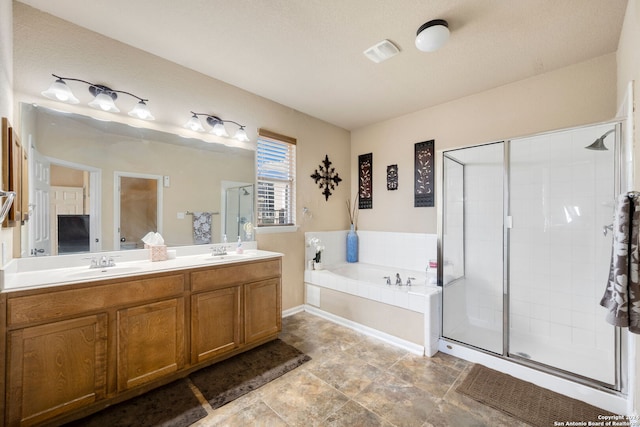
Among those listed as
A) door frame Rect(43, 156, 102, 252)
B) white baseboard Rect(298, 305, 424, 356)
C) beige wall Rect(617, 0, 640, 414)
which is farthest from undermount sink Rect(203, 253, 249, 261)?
beige wall Rect(617, 0, 640, 414)

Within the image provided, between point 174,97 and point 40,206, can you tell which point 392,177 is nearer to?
point 174,97

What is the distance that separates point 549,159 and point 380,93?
1.85 meters

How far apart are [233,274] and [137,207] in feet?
3.32

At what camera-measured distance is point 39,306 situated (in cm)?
149

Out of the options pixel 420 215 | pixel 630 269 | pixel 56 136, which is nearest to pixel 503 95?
pixel 420 215

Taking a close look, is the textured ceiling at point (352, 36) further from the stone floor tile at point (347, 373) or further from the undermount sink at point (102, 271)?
the stone floor tile at point (347, 373)

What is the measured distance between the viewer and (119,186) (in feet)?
7.13

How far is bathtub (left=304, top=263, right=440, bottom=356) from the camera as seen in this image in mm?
2455

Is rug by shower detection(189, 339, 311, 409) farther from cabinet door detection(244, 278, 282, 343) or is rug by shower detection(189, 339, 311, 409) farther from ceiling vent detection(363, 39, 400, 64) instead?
ceiling vent detection(363, 39, 400, 64)

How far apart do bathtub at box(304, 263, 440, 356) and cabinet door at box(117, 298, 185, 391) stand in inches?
69.0

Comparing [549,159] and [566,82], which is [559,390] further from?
[566,82]

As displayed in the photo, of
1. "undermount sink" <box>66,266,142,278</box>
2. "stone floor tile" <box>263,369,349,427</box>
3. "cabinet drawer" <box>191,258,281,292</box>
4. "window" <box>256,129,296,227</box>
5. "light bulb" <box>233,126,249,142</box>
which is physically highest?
"light bulb" <box>233,126,249,142</box>

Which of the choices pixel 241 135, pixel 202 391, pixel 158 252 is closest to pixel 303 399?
pixel 202 391

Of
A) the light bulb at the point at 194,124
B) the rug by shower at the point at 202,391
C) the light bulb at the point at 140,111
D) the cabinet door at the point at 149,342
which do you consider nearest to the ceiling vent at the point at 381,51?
the light bulb at the point at 194,124
